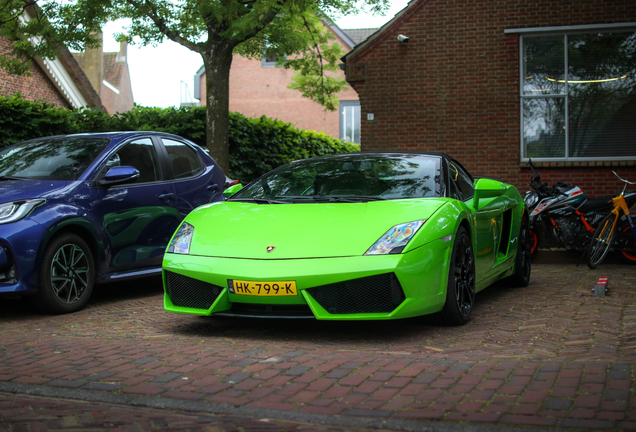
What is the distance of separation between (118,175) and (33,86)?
19967mm

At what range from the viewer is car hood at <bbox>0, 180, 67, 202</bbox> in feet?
19.2

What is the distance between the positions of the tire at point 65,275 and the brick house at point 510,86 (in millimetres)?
7833

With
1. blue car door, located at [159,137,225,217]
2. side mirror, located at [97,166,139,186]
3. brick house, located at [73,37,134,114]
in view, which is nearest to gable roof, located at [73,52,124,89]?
brick house, located at [73,37,134,114]

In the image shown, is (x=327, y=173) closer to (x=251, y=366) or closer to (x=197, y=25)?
(x=251, y=366)

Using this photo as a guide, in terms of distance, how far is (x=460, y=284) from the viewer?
208 inches

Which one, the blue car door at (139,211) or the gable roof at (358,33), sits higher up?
the gable roof at (358,33)

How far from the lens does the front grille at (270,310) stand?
4676 mm

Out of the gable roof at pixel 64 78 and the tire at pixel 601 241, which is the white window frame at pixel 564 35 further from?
the gable roof at pixel 64 78

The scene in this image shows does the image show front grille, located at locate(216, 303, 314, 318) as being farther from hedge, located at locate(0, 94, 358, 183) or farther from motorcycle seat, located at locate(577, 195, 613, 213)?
hedge, located at locate(0, 94, 358, 183)

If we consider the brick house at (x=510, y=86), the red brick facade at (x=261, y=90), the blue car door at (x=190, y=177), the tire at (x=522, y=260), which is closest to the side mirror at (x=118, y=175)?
the blue car door at (x=190, y=177)

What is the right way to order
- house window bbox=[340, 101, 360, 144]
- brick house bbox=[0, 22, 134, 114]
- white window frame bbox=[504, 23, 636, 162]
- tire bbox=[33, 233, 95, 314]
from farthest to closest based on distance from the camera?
house window bbox=[340, 101, 360, 144] → brick house bbox=[0, 22, 134, 114] → white window frame bbox=[504, 23, 636, 162] → tire bbox=[33, 233, 95, 314]

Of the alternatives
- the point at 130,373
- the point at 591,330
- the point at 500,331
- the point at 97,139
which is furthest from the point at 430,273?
the point at 97,139

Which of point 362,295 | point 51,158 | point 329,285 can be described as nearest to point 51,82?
point 51,158

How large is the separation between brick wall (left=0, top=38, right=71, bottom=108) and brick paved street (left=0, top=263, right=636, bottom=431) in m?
18.0
